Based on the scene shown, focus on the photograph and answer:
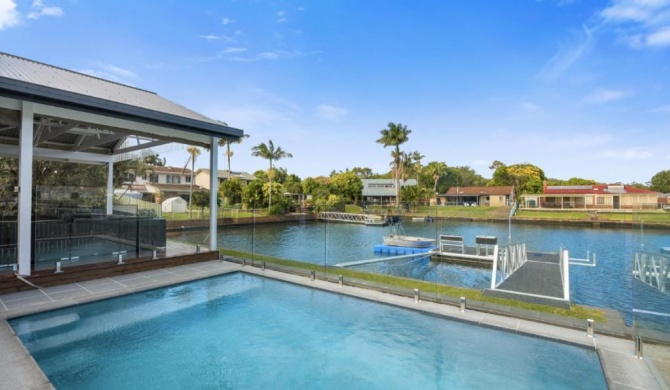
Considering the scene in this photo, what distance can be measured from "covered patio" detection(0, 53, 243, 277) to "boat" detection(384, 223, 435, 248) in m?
10.3

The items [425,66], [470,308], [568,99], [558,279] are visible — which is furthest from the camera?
[568,99]

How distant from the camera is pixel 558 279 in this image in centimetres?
948

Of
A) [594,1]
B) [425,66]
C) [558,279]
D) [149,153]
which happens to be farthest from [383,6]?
[558,279]

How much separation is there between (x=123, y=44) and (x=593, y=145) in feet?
106

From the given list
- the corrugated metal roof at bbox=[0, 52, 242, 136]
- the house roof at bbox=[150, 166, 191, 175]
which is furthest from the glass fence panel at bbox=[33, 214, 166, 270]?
the house roof at bbox=[150, 166, 191, 175]

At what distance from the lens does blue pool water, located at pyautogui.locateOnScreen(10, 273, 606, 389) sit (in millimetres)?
3734

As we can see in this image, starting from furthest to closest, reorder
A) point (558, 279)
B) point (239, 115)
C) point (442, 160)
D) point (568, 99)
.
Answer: point (442, 160)
point (239, 115)
point (568, 99)
point (558, 279)

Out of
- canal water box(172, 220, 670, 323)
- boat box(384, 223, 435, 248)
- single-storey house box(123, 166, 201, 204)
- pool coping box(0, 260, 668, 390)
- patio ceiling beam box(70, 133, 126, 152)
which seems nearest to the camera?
pool coping box(0, 260, 668, 390)

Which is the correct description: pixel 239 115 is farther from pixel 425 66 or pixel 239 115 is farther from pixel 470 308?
pixel 470 308

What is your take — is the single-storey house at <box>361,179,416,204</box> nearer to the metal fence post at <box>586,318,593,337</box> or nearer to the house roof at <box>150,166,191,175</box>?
the house roof at <box>150,166,191,175</box>

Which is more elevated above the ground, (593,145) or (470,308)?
(593,145)

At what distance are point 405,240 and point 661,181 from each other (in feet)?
160

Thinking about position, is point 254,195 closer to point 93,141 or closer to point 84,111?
point 93,141

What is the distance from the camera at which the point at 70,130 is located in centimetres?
960
